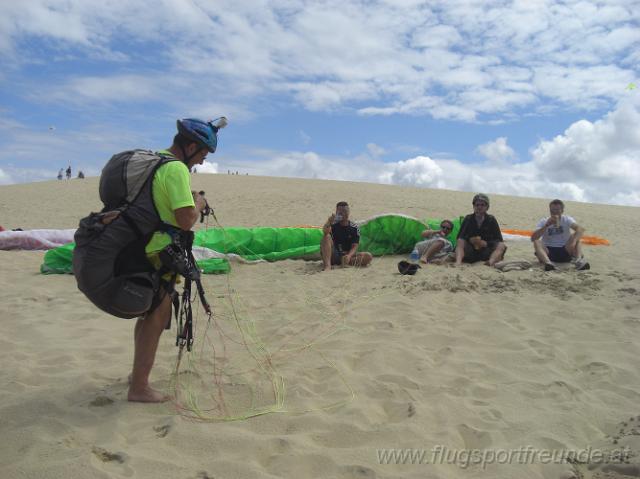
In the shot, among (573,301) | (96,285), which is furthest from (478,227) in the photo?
(96,285)

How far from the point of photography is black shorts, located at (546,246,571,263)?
6812mm

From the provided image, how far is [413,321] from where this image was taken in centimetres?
432

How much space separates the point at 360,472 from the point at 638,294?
4078 mm

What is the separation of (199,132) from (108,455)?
1651 millimetres

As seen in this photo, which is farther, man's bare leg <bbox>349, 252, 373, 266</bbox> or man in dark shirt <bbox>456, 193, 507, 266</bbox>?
man's bare leg <bbox>349, 252, 373, 266</bbox>

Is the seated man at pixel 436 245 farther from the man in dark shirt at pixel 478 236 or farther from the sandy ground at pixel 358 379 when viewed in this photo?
the sandy ground at pixel 358 379

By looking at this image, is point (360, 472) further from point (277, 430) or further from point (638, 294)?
point (638, 294)

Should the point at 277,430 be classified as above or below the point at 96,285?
below

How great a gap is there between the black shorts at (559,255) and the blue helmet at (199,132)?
552 centimetres

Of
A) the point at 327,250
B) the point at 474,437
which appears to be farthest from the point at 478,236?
the point at 474,437

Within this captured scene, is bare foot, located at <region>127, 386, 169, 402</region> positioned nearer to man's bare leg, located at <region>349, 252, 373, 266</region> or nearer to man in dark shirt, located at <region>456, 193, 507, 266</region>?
man's bare leg, located at <region>349, 252, 373, 266</region>

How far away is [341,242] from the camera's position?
726cm

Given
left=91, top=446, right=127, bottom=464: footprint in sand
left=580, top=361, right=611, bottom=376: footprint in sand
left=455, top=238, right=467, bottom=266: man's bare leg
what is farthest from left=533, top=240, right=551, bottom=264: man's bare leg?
left=91, top=446, right=127, bottom=464: footprint in sand

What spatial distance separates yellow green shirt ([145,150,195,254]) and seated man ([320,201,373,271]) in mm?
4415
